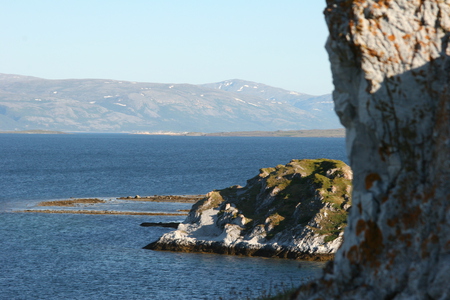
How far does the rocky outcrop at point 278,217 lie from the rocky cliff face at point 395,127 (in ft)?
112

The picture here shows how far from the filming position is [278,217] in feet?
171

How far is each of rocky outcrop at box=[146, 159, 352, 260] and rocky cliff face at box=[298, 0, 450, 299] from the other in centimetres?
3422

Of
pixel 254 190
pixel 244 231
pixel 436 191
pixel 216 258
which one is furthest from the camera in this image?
pixel 254 190

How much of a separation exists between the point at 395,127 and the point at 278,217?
38.9 metres

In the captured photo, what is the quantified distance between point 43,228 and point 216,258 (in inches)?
950

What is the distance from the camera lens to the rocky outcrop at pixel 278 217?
4894cm

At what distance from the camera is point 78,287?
3972 centimetres

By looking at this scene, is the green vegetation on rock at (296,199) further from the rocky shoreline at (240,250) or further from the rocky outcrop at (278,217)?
the rocky shoreline at (240,250)

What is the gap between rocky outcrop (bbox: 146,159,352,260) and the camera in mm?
48938

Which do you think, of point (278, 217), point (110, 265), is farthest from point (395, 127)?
point (278, 217)

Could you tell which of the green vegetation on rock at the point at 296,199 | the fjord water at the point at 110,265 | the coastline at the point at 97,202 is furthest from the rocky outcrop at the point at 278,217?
the coastline at the point at 97,202

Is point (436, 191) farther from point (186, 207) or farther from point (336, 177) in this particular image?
point (186, 207)

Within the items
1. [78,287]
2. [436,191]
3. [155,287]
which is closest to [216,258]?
[155,287]

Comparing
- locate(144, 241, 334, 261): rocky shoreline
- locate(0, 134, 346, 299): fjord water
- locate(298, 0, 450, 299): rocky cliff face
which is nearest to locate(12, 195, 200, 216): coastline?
locate(0, 134, 346, 299): fjord water
